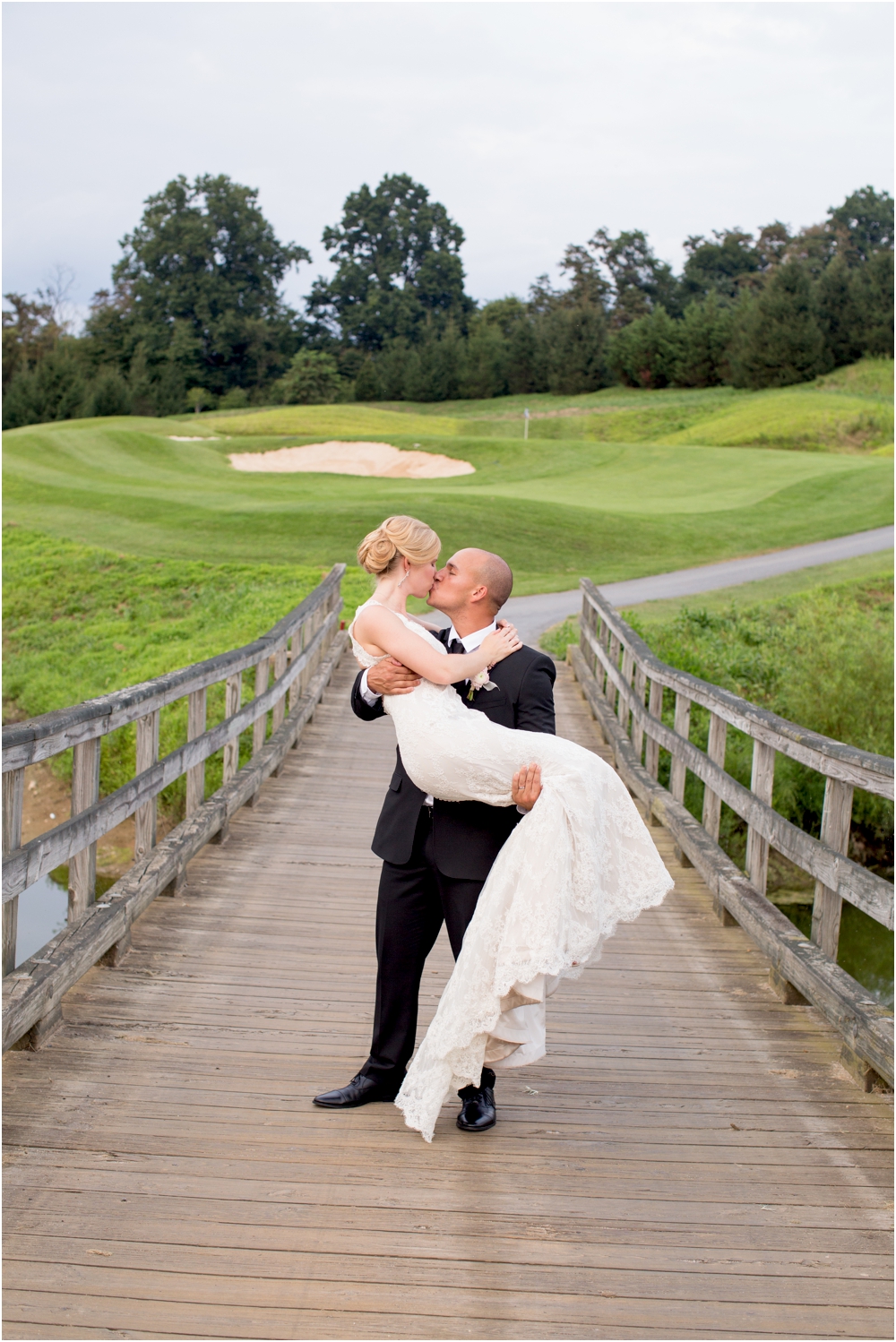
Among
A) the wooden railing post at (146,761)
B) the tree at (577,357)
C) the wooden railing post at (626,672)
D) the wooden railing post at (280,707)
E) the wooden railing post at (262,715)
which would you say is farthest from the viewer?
the tree at (577,357)

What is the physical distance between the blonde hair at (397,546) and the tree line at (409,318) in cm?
5772

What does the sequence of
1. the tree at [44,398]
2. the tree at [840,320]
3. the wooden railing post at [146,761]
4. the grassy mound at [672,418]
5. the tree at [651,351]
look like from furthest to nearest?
the tree at [651,351] < the tree at [840,320] < the tree at [44,398] < the grassy mound at [672,418] < the wooden railing post at [146,761]

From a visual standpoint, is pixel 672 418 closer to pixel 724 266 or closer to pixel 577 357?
pixel 577 357

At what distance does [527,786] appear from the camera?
3373 mm

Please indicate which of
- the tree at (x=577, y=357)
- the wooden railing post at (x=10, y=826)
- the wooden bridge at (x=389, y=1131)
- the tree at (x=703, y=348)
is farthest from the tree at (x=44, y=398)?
the wooden railing post at (x=10, y=826)

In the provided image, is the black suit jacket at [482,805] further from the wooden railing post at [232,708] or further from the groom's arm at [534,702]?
the wooden railing post at [232,708]

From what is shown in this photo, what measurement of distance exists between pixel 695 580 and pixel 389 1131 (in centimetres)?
1898

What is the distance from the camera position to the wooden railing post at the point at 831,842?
455cm

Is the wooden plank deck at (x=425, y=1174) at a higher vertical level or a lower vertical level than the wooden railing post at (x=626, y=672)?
lower

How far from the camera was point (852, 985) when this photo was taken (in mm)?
4426

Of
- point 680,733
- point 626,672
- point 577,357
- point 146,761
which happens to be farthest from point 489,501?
point 577,357

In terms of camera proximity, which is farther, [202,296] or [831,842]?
[202,296]

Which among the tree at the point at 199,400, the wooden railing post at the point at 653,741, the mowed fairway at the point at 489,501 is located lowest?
the wooden railing post at the point at 653,741

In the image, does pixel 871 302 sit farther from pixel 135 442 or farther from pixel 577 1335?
pixel 577 1335
